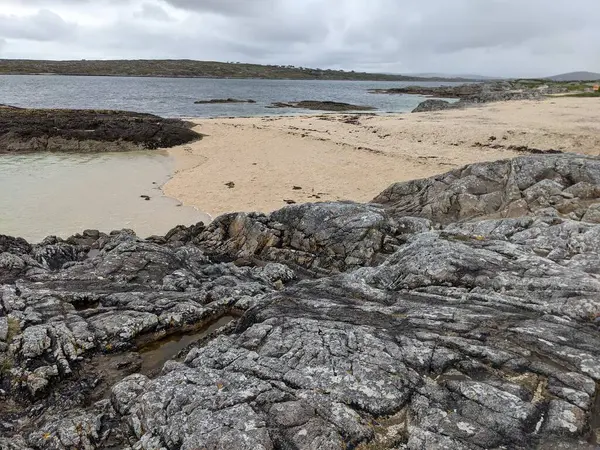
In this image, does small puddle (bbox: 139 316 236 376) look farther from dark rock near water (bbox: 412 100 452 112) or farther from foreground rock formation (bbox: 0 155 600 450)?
dark rock near water (bbox: 412 100 452 112)

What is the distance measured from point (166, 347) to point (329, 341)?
4.21 meters

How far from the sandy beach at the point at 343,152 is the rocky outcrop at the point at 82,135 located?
3533 millimetres

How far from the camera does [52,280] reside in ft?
38.8

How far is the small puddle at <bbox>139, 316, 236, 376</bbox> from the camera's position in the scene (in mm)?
9078

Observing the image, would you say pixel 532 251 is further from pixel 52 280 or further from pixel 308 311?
Answer: pixel 52 280

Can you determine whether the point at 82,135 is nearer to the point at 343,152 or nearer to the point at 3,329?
the point at 343,152

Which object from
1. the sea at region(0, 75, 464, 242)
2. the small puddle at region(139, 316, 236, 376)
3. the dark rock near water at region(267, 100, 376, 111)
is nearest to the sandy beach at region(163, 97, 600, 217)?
the sea at region(0, 75, 464, 242)

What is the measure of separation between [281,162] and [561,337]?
25.5 metres

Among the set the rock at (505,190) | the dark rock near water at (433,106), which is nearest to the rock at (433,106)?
the dark rock near water at (433,106)

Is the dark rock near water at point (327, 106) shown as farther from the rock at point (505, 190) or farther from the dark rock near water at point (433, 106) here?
the rock at point (505, 190)

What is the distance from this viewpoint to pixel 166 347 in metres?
9.75

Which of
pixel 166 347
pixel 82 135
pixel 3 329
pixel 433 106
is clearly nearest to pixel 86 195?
pixel 3 329

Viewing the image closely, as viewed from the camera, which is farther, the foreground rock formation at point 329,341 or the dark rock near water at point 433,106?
the dark rock near water at point 433,106

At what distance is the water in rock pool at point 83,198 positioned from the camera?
747 inches
